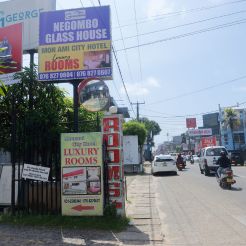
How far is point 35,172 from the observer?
9.48 m

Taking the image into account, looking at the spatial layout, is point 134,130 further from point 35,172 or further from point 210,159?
point 35,172

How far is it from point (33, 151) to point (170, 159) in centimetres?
1884

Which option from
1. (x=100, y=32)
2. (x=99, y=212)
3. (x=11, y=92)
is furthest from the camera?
(x=11, y=92)

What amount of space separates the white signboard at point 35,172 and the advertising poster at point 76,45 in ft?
11.1

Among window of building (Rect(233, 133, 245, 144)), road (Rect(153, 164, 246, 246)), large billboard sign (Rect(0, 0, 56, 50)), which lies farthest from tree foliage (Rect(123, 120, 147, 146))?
window of building (Rect(233, 133, 245, 144))

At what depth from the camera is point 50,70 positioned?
1178 centimetres

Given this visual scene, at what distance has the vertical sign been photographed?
9.38 m

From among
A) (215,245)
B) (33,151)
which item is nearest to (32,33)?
(33,151)

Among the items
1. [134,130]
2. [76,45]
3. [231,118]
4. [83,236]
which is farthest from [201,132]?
[83,236]

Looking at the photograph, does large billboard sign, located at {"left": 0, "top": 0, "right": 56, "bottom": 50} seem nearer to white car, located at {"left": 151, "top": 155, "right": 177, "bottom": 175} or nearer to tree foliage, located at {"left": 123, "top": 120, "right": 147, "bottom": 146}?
white car, located at {"left": 151, "top": 155, "right": 177, "bottom": 175}

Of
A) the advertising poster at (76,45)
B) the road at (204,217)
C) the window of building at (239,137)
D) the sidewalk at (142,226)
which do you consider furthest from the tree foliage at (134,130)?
the window of building at (239,137)

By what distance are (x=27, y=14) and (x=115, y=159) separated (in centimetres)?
882

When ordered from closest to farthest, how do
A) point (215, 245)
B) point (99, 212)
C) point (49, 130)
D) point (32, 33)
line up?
point (215, 245)
point (99, 212)
point (49, 130)
point (32, 33)

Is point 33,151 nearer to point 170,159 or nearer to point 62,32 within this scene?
point 62,32
